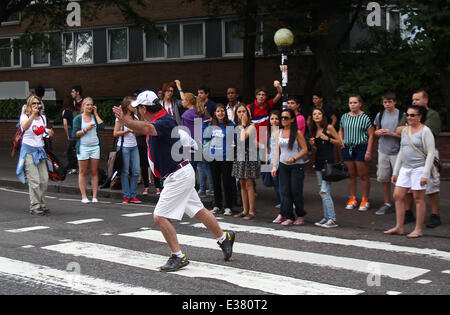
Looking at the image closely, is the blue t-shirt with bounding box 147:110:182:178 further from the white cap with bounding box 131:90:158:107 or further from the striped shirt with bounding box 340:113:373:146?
the striped shirt with bounding box 340:113:373:146

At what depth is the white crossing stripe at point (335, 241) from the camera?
861 centimetres

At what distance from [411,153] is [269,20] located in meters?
8.79

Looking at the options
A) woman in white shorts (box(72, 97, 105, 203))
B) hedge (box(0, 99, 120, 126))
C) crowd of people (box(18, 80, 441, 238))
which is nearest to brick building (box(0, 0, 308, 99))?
hedge (box(0, 99, 120, 126))

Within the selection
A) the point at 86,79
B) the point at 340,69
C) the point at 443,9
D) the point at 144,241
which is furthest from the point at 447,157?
the point at 86,79

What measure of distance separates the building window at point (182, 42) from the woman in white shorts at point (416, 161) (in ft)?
64.0

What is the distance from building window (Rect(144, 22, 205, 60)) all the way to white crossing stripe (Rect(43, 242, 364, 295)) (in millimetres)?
20417

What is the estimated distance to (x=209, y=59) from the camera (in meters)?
28.1

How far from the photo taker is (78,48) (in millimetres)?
32000

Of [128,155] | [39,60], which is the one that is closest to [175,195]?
[128,155]

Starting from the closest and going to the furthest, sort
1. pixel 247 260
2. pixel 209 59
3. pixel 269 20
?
1. pixel 247 260
2. pixel 269 20
3. pixel 209 59

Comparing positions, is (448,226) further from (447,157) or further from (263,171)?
(447,157)

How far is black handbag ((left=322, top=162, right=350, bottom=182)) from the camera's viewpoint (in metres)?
10.3

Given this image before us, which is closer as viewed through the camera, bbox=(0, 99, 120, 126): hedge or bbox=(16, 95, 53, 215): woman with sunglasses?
bbox=(16, 95, 53, 215): woman with sunglasses

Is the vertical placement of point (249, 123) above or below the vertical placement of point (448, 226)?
above
